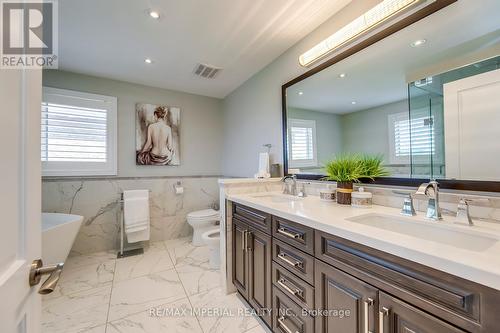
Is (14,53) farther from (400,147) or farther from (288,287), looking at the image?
(400,147)

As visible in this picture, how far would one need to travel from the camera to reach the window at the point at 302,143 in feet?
6.23

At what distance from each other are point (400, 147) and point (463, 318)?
96 cm

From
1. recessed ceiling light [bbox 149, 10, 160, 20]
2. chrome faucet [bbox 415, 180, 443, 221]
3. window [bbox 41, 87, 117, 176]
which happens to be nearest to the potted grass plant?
chrome faucet [bbox 415, 180, 443, 221]

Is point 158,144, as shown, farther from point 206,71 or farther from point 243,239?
point 243,239

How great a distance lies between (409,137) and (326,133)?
0.63 metres

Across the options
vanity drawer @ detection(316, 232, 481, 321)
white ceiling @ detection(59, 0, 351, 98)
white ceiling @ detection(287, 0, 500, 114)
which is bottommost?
vanity drawer @ detection(316, 232, 481, 321)

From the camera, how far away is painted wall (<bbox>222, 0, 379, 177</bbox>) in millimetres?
1703

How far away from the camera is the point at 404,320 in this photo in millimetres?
695

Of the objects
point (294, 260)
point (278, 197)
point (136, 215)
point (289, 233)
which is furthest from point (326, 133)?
point (136, 215)

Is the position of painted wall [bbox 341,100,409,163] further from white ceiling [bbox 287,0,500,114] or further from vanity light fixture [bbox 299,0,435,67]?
vanity light fixture [bbox 299,0,435,67]

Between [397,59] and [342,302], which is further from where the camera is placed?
[397,59]

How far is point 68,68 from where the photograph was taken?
251cm

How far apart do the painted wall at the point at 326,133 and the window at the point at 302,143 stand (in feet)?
0.15

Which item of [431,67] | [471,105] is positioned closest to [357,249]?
[471,105]
